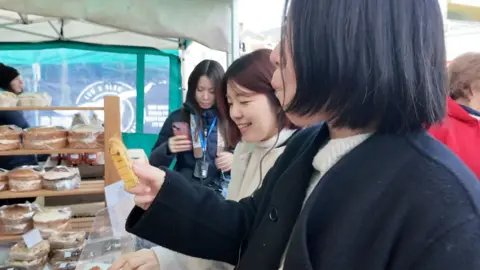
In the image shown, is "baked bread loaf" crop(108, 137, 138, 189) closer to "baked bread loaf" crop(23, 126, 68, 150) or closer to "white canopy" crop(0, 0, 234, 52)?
"baked bread loaf" crop(23, 126, 68, 150)

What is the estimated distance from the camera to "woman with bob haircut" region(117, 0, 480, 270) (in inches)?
18.4

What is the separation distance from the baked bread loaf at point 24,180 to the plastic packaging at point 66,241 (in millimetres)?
354

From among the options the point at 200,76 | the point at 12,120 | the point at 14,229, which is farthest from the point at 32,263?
the point at 12,120

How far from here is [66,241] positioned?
1.86 metres

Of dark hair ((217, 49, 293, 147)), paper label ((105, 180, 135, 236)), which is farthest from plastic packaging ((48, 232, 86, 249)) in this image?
dark hair ((217, 49, 293, 147))

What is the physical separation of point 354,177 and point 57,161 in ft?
9.23

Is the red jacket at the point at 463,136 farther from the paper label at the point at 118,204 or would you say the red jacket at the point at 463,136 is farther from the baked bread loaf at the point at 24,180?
the baked bread loaf at the point at 24,180

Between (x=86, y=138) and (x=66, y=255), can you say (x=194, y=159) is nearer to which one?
(x=86, y=138)

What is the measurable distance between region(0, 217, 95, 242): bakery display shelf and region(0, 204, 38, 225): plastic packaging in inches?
2.6

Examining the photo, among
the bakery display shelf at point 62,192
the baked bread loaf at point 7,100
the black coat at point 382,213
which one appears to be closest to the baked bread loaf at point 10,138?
the baked bread loaf at point 7,100

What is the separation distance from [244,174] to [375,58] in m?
0.84

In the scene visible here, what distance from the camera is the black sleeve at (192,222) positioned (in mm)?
729

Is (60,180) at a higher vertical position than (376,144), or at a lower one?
lower

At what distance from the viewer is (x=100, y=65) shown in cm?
482
